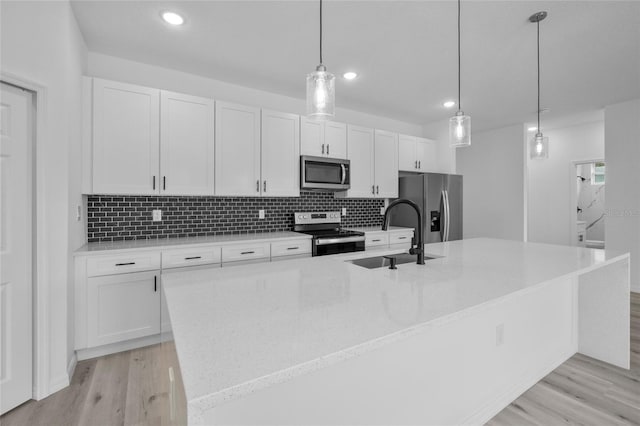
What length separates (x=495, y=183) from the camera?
18.9 ft

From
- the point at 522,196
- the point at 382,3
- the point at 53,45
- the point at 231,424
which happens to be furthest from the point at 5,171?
the point at 522,196

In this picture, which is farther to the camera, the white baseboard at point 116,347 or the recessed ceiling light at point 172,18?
the white baseboard at point 116,347

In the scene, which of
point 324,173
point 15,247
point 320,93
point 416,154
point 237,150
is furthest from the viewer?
point 416,154

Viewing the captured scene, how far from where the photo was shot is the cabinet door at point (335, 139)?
3.88 metres

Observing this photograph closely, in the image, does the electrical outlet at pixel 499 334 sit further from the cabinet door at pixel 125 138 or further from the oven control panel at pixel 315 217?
the cabinet door at pixel 125 138

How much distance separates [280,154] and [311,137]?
1.59 ft

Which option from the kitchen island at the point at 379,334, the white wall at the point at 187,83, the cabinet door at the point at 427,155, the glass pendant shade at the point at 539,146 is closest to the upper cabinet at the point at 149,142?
the white wall at the point at 187,83

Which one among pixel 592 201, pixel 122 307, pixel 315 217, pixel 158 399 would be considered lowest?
pixel 158 399

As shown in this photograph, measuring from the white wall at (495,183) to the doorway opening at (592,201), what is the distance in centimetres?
283

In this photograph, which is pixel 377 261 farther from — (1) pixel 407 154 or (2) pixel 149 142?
(1) pixel 407 154

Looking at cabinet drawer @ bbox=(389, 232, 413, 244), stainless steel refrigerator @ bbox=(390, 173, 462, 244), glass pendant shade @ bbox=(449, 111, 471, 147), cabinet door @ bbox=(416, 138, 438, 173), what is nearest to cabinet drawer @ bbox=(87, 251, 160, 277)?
glass pendant shade @ bbox=(449, 111, 471, 147)

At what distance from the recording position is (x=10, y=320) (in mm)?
1813

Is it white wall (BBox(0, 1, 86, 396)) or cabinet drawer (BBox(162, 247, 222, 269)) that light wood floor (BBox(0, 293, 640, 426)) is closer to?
white wall (BBox(0, 1, 86, 396))

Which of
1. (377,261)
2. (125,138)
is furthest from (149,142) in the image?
(377,261)
